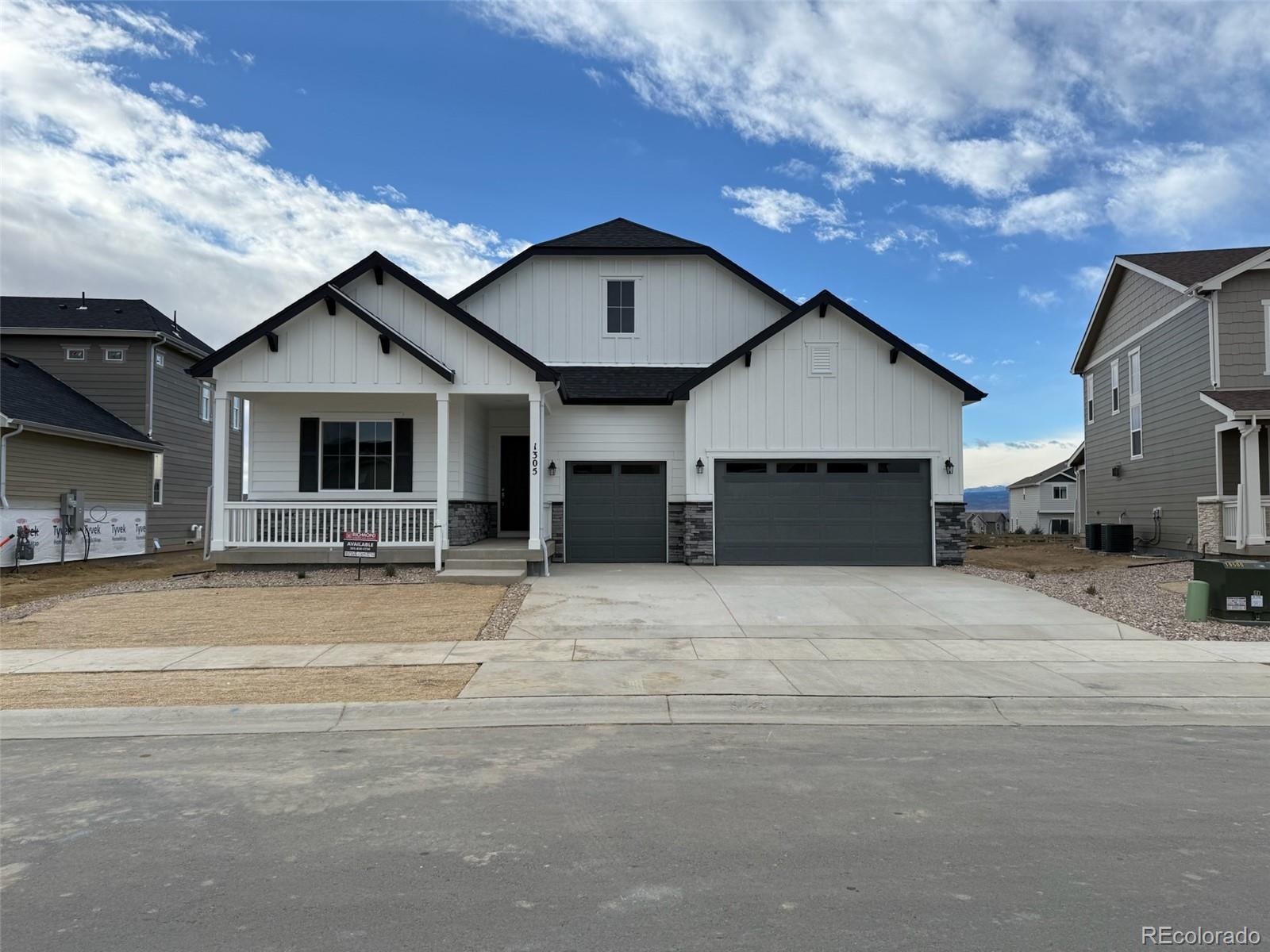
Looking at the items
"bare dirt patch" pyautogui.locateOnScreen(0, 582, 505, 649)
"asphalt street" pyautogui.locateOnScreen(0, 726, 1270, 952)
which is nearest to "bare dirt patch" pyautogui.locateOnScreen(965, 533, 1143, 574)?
"bare dirt patch" pyautogui.locateOnScreen(0, 582, 505, 649)

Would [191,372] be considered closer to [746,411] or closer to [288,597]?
[288,597]

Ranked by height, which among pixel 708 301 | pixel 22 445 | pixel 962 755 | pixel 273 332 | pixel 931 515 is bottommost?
pixel 962 755

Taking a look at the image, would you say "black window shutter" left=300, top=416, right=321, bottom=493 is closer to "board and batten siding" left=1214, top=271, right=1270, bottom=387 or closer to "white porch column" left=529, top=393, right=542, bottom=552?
"white porch column" left=529, top=393, right=542, bottom=552

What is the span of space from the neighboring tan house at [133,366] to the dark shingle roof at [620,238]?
451 inches

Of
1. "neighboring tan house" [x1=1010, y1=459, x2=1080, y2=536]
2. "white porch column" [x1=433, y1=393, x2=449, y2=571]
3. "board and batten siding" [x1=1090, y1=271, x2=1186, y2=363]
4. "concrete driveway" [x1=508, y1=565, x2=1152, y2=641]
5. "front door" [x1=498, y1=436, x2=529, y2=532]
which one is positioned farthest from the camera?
"neighboring tan house" [x1=1010, y1=459, x2=1080, y2=536]

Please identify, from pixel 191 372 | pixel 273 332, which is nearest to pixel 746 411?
pixel 273 332

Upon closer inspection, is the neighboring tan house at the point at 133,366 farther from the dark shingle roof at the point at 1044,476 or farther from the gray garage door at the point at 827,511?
the dark shingle roof at the point at 1044,476

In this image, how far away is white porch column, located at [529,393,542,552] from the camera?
15258 millimetres

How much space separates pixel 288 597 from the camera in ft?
41.6

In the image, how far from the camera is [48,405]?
20.9m

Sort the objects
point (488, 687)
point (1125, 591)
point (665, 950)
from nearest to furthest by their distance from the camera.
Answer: point (665, 950), point (488, 687), point (1125, 591)

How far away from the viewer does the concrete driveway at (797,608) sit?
411 inches

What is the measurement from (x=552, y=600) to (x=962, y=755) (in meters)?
7.50

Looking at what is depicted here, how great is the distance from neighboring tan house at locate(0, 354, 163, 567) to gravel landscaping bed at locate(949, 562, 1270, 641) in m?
20.7
